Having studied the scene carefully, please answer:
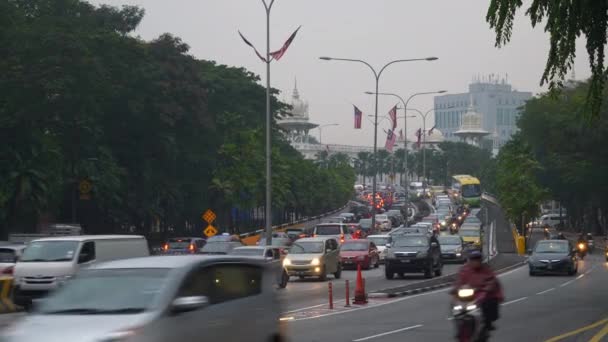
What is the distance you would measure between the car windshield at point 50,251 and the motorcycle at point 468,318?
545 inches

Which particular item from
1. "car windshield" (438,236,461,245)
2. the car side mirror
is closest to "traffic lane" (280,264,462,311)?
"car windshield" (438,236,461,245)

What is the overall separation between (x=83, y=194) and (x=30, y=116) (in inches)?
253

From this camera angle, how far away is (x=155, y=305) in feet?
35.5

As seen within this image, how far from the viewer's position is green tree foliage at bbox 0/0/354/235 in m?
53.8

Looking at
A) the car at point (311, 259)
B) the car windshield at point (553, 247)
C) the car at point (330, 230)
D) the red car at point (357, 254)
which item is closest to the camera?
the car at point (311, 259)

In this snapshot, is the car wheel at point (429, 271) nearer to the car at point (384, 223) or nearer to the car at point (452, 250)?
the car at point (452, 250)

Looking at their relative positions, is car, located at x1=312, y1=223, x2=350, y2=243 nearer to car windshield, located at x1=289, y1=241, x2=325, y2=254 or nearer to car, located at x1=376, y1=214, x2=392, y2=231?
car windshield, located at x1=289, y1=241, x2=325, y2=254

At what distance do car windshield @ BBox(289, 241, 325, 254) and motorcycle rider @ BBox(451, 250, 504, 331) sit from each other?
81.8 ft

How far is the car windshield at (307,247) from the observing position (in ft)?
135

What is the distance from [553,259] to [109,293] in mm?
32139

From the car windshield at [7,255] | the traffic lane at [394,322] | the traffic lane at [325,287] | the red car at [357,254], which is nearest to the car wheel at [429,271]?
the traffic lane at [325,287]

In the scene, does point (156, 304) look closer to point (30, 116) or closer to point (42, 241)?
point (42, 241)

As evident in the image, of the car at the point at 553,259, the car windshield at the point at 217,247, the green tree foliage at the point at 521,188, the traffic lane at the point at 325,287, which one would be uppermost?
the green tree foliage at the point at 521,188

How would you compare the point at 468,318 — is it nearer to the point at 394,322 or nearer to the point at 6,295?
the point at 394,322
